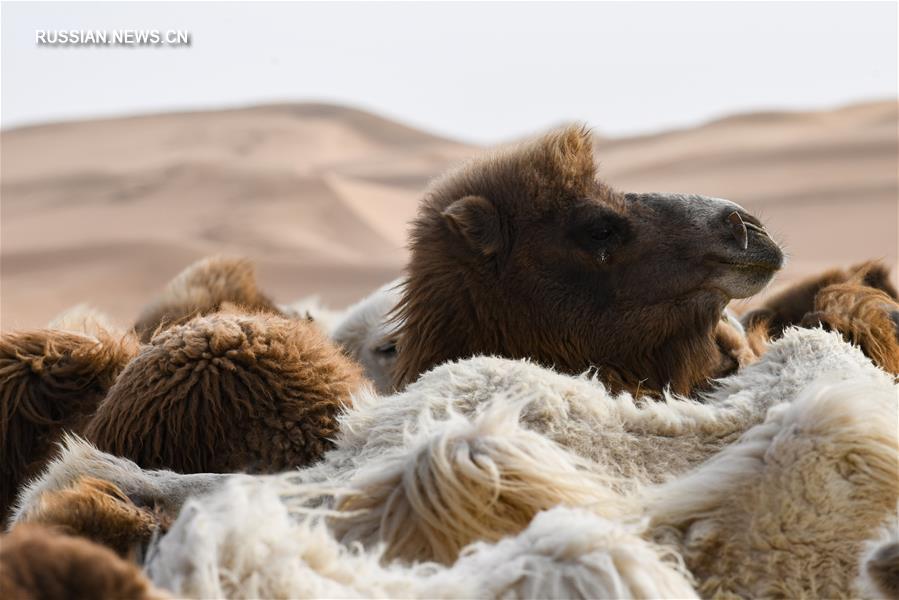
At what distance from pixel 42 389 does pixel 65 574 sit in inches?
92.4

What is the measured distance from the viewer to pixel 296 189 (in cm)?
3209

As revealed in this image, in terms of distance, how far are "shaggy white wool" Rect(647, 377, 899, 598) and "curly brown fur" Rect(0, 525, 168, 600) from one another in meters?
1.09

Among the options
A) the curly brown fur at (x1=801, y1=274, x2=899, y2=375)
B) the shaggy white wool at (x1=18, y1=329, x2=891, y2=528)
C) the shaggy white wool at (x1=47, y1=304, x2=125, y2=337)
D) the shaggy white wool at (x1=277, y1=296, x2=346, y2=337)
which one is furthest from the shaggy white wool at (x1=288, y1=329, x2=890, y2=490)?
the shaggy white wool at (x1=277, y1=296, x2=346, y2=337)

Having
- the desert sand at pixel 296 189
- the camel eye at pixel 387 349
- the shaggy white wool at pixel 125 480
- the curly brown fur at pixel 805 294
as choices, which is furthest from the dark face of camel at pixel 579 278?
the desert sand at pixel 296 189

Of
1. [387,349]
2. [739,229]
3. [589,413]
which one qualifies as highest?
[739,229]

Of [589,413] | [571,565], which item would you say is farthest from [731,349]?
[571,565]

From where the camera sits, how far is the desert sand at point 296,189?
76.8 feet

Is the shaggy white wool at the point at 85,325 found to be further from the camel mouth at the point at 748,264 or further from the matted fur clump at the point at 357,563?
the matted fur clump at the point at 357,563

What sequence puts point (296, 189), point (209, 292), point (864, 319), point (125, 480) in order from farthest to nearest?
point (296, 189), point (209, 292), point (864, 319), point (125, 480)

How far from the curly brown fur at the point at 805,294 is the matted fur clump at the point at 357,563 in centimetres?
286

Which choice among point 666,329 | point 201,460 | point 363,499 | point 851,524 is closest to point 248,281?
point 666,329

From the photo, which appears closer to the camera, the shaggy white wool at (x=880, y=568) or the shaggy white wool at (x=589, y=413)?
the shaggy white wool at (x=880, y=568)

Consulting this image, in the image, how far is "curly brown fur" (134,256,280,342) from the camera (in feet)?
18.2

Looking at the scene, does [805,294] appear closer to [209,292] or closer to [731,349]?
[731,349]
